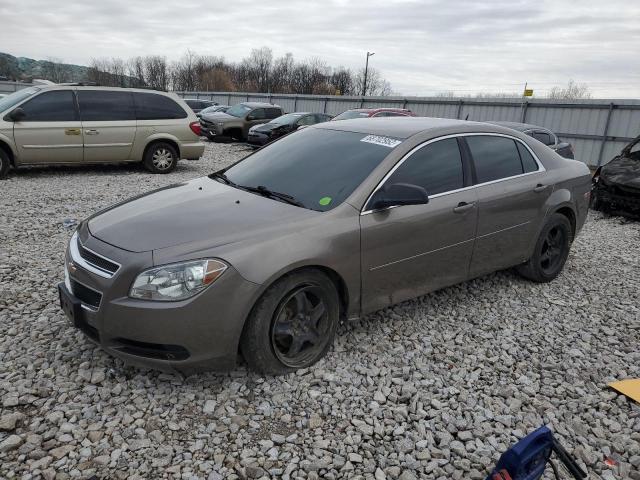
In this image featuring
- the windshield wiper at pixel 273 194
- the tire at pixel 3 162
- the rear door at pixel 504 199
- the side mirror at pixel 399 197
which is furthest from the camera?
the tire at pixel 3 162

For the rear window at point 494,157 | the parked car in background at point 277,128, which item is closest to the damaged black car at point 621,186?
the rear window at point 494,157

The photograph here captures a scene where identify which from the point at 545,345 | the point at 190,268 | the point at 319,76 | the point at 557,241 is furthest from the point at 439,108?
the point at 319,76

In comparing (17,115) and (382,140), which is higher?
(382,140)

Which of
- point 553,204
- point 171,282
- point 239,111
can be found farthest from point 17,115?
point 239,111

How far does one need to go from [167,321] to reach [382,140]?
216 centimetres

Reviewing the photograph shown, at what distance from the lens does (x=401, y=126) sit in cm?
421

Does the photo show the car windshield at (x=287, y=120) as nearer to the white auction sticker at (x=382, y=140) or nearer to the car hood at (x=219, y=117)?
the car hood at (x=219, y=117)

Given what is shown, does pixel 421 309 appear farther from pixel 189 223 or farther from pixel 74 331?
pixel 74 331

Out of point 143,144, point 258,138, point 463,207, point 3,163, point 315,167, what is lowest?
point 3,163

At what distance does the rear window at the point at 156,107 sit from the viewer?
1019cm

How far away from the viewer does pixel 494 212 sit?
4305mm

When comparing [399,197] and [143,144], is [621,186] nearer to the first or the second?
[399,197]

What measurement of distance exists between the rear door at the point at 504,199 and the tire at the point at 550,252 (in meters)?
0.22

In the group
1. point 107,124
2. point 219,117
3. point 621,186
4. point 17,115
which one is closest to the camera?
point 621,186
